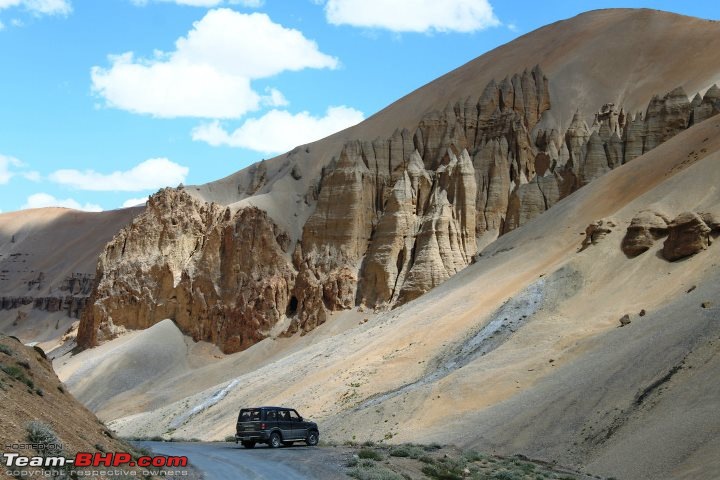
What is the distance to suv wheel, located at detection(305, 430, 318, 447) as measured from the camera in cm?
2856

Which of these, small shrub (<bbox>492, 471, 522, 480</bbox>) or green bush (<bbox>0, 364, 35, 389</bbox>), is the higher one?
green bush (<bbox>0, 364, 35, 389</bbox>)

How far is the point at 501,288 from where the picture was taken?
47.8 meters

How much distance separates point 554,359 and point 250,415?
13232mm

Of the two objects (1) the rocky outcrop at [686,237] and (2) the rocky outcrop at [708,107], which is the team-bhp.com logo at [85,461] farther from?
(2) the rocky outcrop at [708,107]

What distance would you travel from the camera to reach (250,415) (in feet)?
90.2

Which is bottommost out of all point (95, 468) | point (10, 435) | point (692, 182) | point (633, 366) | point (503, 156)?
point (633, 366)

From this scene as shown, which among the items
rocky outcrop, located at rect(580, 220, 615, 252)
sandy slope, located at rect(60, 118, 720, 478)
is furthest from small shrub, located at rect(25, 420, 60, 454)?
rocky outcrop, located at rect(580, 220, 615, 252)

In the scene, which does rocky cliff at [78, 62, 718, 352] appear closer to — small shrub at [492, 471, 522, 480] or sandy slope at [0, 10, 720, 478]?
sandy slope at [0, 10, 720, 478]

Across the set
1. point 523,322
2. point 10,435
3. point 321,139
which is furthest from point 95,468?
point 321,139

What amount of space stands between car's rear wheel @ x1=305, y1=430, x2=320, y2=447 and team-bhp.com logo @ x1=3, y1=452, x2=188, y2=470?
9894 millimetres

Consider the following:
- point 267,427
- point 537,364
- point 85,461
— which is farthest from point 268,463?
point 537,364

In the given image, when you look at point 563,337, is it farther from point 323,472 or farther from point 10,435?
point 10,435

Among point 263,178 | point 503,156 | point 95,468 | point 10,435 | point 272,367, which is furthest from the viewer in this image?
point 263,178

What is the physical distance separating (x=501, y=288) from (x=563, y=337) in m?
11.5
